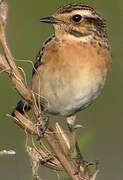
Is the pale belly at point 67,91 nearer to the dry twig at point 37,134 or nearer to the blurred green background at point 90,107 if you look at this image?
the dry twig at point 37,134

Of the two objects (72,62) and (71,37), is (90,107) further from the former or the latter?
(72,62)

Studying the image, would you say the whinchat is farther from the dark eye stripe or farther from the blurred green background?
the blurred green background

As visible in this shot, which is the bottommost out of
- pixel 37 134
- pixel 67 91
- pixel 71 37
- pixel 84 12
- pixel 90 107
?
pixel 90 107

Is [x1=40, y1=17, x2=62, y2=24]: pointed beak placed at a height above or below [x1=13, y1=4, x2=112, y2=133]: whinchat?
above

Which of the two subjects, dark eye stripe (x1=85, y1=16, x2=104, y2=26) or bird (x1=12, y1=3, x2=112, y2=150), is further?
dark eye stripe (x1=85, y1=16, x2=104, y2=26)

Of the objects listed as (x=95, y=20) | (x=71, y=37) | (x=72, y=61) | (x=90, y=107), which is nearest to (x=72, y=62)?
(x=72, y=61)

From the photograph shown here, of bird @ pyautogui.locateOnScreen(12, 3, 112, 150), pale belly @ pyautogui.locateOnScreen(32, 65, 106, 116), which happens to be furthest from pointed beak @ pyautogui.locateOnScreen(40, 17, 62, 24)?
pale belly @ pyautogui.locateOnScreen(32, 65, 106, 116)
